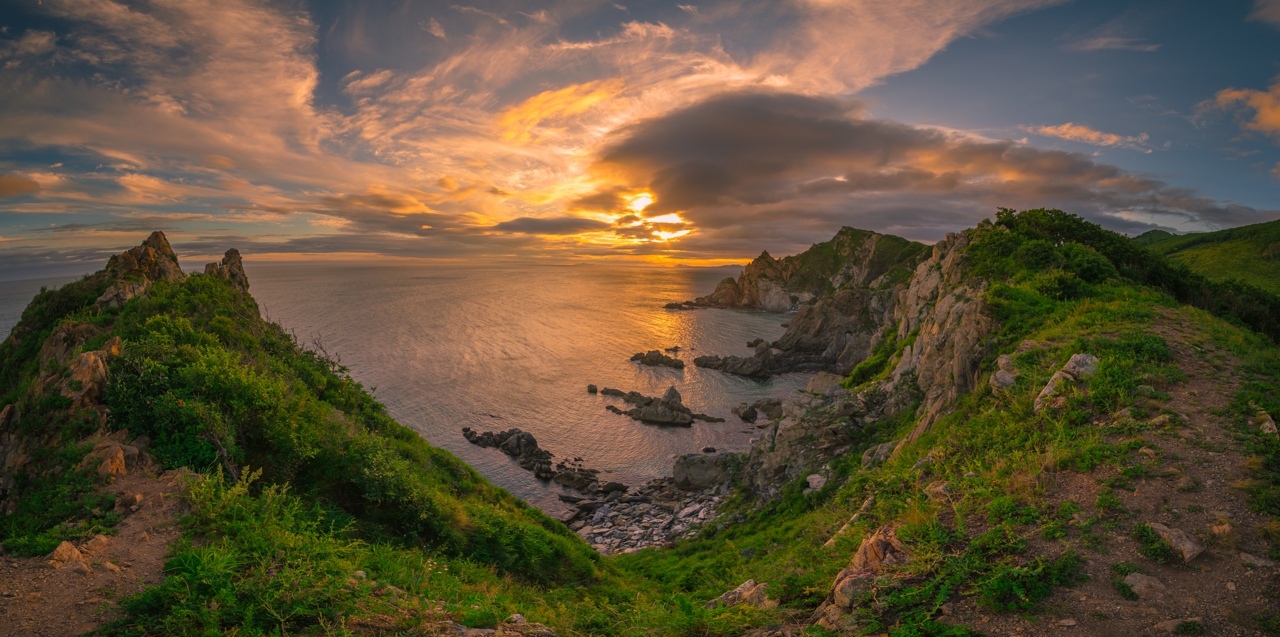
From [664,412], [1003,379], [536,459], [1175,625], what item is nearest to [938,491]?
[1175,625]

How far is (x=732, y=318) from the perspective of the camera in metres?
123

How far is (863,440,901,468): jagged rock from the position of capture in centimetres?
1827

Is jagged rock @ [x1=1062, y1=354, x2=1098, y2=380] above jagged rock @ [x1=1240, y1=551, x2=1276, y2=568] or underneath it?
above

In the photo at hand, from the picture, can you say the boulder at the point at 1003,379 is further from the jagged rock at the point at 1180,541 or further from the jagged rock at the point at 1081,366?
the jagged rock at the point at 1180,541

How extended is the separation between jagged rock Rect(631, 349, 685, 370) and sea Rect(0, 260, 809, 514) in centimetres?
135

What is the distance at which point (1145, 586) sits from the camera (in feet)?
19.9

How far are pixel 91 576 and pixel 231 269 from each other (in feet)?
88.7

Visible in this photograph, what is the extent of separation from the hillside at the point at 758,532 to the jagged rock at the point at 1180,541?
0.09 ft

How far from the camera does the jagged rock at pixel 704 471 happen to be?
36406 millimetres

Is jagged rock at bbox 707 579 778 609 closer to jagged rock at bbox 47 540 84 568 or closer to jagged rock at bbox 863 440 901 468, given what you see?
jagged rock at bbox 47 540 84 568

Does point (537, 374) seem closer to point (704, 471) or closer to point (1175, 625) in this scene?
point (704, 471)

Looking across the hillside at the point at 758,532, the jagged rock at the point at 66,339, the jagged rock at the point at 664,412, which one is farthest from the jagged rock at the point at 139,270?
the jagged rock at the point at 664,412

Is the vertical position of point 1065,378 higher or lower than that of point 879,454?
higher

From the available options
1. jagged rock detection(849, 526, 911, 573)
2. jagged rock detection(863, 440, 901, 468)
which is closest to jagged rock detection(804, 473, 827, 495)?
jagged rock detection(863, 440, 901, 468)
